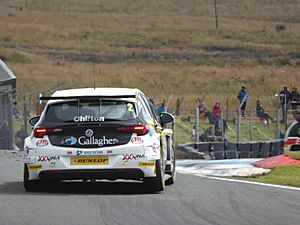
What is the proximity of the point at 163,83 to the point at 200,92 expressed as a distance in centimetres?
408

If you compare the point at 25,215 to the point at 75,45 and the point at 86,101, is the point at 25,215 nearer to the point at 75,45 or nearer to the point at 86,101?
the point at 86,101

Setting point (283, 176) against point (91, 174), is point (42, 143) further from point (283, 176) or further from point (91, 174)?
point (283, 176)

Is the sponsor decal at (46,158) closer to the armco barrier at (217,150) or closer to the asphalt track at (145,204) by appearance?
the asphalt track at (145,204)

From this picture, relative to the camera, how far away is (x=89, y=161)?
12055mm

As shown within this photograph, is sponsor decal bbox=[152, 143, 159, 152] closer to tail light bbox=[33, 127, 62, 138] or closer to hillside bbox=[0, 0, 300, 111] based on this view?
tail light bbox=[33, 127, 62, 138]

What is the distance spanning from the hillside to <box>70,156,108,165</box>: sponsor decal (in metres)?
17.7

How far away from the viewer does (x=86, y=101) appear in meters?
12.5

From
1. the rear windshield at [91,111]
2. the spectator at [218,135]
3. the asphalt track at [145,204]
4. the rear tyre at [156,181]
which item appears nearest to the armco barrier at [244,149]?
the spectator at [218,135]

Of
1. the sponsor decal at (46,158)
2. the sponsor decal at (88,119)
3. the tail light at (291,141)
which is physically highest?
the sponsor decal at (88,119)

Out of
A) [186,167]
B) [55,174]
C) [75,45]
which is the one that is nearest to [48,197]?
[55,174]

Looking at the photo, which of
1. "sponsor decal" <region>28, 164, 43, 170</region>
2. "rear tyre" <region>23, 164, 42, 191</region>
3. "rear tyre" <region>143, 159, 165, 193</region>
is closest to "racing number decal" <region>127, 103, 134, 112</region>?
"rear tyre" <region>143, 159, 165, 193</region>

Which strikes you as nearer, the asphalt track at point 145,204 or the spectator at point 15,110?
the asphalt track at point 145,204

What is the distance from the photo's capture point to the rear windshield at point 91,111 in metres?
12.3

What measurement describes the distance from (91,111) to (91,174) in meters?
0.84
